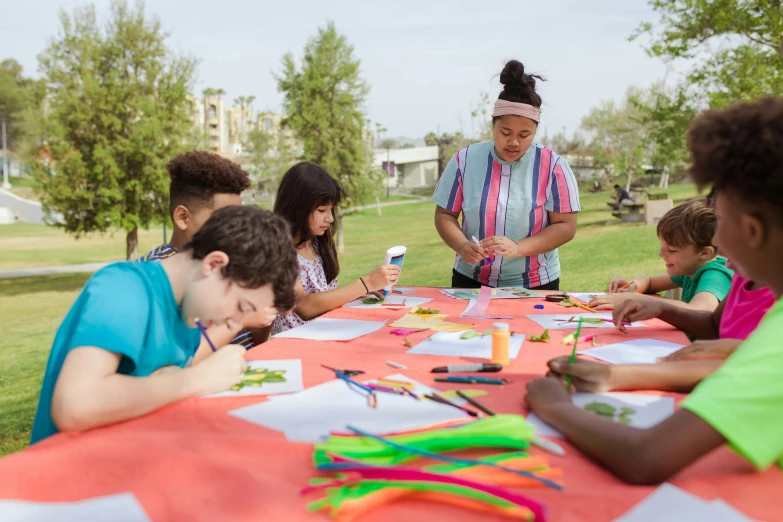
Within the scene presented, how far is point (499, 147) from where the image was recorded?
3.54 metres

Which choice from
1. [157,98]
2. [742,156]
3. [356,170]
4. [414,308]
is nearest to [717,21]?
[356,170]

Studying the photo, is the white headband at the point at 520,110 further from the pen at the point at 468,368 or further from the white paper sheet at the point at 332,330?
the pen at the point at 468,368

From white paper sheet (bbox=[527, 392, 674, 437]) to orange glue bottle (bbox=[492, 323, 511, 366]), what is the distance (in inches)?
14.0

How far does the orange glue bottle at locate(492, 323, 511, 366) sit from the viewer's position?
1970 millimetres

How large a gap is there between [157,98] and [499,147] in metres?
14.7

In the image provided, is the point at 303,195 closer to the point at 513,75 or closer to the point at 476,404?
the point at 513,75

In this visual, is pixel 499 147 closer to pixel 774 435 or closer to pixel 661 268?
pixel 774 435

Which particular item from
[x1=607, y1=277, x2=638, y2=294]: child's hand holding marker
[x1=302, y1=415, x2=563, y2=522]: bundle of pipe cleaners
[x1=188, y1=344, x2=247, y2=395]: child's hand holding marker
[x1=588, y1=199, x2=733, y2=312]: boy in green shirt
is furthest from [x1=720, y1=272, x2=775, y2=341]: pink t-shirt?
[x1=188, y1=344, x2=247, y2=395]: child's hand holding marker

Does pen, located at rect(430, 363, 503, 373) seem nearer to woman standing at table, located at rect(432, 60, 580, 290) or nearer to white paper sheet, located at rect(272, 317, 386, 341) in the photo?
white paper sheet, located at rect(272, 317, 386, 341)

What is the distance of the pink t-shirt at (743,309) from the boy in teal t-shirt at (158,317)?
149 centimetres

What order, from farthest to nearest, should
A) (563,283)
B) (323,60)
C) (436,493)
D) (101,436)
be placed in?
(323,60) < (563,283) < (101,436) < (436,493)

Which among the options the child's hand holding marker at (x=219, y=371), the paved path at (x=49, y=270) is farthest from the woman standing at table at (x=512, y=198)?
the paved path at (x=49, y=270)

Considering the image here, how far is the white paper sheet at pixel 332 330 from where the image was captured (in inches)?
93.5

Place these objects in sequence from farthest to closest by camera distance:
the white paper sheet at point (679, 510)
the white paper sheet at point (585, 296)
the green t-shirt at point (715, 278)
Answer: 1. the white paper sheet at point (585, 296)
2. the green t-shirt at point (715, 278)
3. the white paper sheet at point (679, 510)
